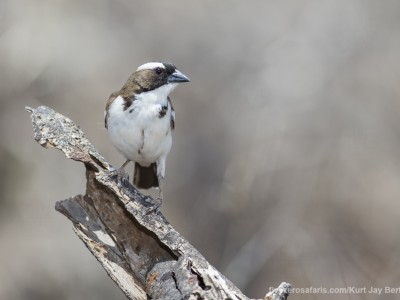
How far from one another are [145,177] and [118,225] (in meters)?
1.61

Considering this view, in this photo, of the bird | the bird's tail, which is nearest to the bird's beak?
the bird

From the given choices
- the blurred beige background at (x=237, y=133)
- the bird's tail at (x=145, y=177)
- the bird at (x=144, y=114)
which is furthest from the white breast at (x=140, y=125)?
the blurred beige background at (x=237, y=133)

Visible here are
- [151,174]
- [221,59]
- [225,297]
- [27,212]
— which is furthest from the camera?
[221,59]

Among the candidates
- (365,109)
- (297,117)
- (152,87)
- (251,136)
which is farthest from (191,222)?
(152,87)

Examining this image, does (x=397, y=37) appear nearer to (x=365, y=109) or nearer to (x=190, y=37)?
(x=365, y=109)

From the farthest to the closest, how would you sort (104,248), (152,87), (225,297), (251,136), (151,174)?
(251,136) → (151,174) → (152,87) → (104,248) → (225,297)

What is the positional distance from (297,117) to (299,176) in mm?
983

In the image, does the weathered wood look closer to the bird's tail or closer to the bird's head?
the bird's head

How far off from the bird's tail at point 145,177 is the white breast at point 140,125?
0.56 meters

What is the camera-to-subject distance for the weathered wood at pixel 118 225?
16.4ft

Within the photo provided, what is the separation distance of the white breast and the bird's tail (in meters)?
0.56

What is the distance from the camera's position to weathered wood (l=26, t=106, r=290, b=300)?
499 centimetres

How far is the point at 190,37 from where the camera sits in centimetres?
1166

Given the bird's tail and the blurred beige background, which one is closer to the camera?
the bird's tail
